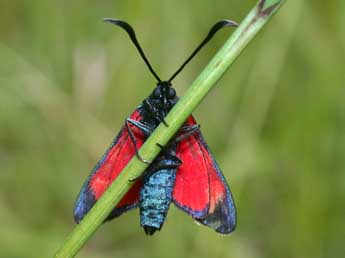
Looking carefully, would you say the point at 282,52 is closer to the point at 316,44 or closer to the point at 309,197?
the point at 316,44

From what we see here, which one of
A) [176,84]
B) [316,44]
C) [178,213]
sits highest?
[316,44]

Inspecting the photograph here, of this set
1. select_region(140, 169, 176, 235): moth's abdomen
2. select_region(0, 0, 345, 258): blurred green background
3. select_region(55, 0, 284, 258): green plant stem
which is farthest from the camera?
select_region(0, 0, 345, 258): blurred green background

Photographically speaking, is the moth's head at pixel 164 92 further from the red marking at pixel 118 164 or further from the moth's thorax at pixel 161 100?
the red marking at pixel 118 164

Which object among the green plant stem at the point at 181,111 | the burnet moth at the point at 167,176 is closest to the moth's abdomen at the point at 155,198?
the burnet moth at the point at 167,176

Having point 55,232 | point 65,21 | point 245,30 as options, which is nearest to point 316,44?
point 65,21

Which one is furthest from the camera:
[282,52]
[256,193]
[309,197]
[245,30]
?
[282,52]

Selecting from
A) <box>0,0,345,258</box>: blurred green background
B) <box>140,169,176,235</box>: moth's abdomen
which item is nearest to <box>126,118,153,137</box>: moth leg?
<box>140,169,176,235</box>: moth's abdomen

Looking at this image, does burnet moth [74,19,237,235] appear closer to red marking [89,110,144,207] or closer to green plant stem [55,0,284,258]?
red marking [89,110,144,207]

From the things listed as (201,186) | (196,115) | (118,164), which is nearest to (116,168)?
(118,164)
